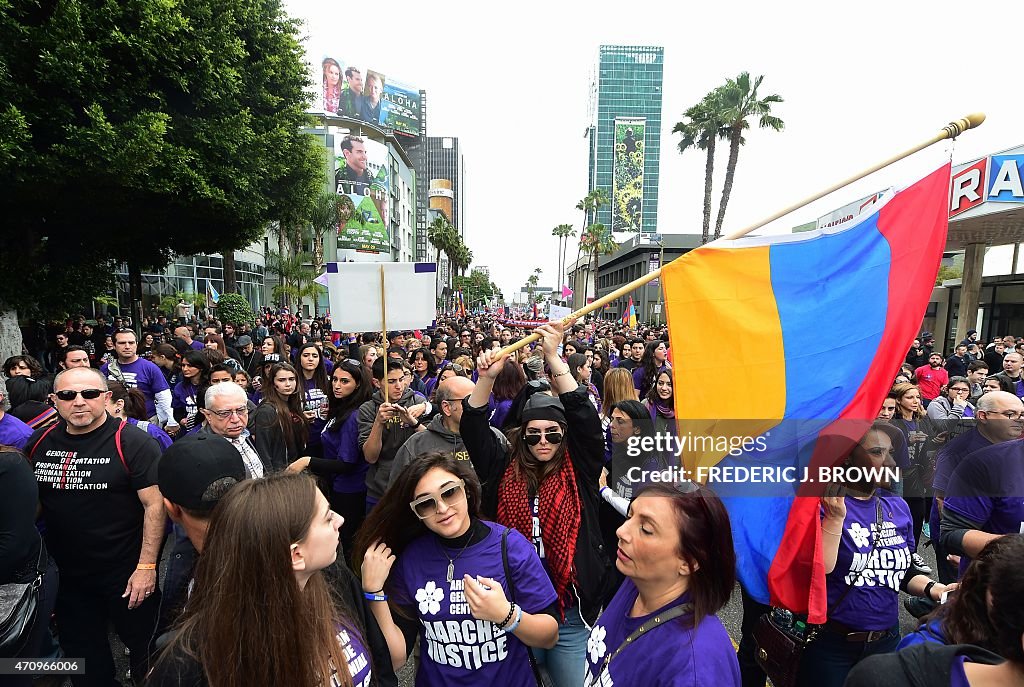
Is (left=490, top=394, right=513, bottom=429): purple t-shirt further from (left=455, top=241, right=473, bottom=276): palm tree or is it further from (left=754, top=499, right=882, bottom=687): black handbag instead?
(left=455, top=241, right=473, bottom=276): palm tree

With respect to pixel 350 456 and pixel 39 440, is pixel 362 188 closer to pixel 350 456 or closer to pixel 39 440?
pixel 350 456

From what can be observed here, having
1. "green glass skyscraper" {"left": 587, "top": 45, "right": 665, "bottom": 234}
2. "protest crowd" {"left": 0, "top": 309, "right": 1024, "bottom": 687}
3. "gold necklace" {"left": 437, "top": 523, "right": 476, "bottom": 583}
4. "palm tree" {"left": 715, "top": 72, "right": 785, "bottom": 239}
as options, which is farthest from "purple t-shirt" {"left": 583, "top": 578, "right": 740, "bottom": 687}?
"green glass skyscraper" {"left": 587, "top": 45, "right": 665, "bottom": 234}

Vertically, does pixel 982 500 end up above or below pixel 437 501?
below

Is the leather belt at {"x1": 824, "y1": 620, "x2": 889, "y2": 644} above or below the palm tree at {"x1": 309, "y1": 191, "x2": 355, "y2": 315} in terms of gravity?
below

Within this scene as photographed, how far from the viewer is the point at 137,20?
9.65 m

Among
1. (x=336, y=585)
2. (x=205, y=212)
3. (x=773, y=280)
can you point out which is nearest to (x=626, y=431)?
(x=773, y=280)

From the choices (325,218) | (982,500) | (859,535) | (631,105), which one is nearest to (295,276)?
(325,218)

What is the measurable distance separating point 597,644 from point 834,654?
60.6 inches

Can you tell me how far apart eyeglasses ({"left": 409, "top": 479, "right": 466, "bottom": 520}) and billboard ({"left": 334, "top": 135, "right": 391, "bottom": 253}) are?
5636 cm

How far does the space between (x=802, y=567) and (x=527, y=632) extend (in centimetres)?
135

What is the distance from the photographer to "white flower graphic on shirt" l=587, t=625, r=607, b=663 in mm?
1929

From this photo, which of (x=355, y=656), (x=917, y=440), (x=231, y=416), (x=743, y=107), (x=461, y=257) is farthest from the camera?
(x=461, y=257)

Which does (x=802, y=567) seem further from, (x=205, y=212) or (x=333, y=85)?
(x=333, y=85)

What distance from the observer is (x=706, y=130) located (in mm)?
31109
